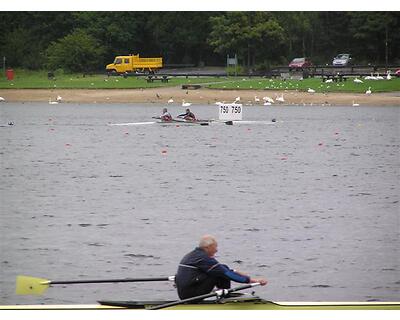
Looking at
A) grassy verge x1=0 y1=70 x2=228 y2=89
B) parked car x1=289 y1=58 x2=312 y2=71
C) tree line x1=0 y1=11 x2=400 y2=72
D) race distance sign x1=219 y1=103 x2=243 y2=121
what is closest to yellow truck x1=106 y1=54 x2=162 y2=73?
tree line x1=0 y1=11 x2=400 y2=72

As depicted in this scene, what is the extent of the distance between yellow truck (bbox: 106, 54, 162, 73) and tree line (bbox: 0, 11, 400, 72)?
0.17m

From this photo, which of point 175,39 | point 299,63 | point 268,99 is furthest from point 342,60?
point 268,99

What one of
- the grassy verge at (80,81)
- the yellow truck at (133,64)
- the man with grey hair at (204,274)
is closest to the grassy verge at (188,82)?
the grassy verge at (80,81)

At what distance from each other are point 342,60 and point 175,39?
4592 mm

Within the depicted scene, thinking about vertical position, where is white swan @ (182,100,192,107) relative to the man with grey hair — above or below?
below

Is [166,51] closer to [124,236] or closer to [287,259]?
[124,236]

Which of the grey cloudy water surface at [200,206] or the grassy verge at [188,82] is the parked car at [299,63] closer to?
the grassy verge at [188,82]

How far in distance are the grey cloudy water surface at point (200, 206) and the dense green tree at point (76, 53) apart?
2530mm

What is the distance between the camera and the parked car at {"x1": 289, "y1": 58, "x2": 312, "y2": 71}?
76.6ft

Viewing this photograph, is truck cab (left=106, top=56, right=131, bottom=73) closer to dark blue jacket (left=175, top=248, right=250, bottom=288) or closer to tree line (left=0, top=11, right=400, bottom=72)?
tree line (left=0, top=11, right=400, bottom=72)

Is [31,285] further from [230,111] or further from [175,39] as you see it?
[230,111]

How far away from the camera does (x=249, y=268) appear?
563 inches

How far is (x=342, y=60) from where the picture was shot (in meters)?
21.3

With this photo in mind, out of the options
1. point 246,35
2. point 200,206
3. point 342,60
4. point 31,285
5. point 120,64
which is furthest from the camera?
point 120,64
